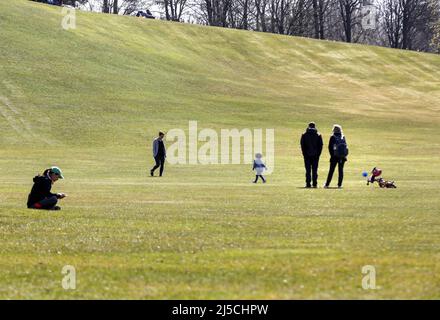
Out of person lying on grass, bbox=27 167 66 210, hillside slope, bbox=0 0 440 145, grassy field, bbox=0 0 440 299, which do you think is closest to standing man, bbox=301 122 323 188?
grassy field, bbox=0 0 440 299

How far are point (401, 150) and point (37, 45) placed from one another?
40.8m

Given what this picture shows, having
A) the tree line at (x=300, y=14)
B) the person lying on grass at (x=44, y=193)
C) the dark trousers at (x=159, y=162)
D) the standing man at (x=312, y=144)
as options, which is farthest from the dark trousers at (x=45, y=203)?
the tree line at (x=300, y=14)

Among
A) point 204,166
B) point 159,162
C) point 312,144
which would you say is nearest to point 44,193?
point 312,144

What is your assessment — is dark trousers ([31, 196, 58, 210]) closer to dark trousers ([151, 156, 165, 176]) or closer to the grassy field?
the grassy field

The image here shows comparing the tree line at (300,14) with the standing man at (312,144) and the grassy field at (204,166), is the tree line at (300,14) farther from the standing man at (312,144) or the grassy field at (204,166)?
the standing man at (312,144)

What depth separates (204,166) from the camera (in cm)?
5191

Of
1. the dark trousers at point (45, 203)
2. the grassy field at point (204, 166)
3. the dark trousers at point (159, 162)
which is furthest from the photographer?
the dark trousers at point (159, 162)

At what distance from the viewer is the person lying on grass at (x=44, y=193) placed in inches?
915

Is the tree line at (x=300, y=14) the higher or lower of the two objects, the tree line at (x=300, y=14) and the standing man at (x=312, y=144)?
the higher

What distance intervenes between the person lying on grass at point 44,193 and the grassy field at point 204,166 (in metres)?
0.53

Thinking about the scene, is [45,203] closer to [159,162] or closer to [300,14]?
[159,162]

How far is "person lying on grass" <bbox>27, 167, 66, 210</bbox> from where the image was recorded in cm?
2325

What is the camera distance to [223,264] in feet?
47.1
